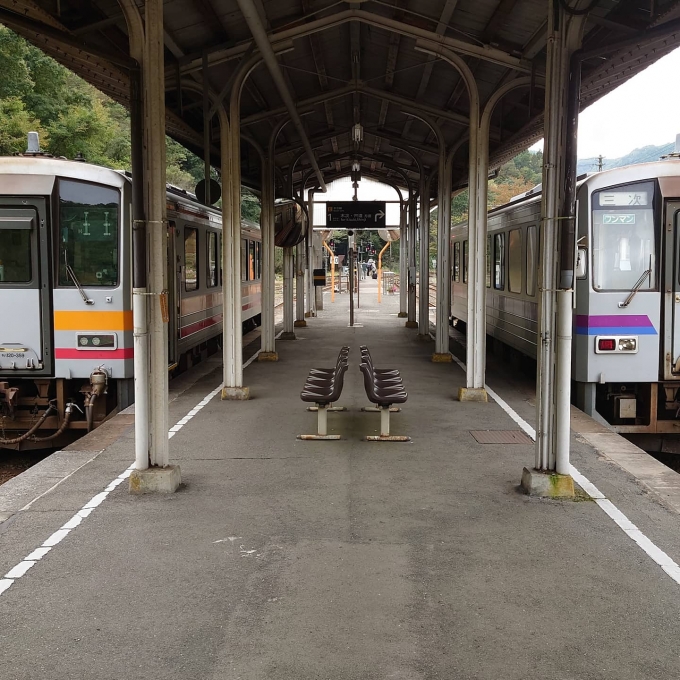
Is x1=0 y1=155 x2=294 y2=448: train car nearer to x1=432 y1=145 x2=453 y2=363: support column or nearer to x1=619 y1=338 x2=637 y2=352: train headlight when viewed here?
x1=619 y1=338 x2=637 y2=352: train headlight

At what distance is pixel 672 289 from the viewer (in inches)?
318

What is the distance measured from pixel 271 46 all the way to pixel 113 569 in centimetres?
602

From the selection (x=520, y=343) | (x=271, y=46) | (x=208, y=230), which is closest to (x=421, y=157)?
(x=208, y=230)

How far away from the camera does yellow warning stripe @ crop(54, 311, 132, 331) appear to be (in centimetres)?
838

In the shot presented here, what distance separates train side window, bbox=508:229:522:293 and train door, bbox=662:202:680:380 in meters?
3.44

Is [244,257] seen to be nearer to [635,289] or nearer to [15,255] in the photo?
[15,255]

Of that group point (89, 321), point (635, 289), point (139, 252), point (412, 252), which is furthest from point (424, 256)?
point (139, 252)

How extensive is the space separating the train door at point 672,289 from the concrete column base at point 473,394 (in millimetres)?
2210

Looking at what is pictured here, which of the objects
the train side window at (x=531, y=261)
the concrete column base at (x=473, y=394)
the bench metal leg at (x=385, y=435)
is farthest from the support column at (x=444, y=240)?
Result: the bench metal leg at (x=385, y=435)

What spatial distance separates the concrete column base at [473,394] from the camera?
9.69 m

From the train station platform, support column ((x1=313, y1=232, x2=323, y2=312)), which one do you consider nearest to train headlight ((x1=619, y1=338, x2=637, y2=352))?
the train station platform

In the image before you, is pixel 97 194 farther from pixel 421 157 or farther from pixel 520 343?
pixel 421 157

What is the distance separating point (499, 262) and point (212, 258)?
4.80m

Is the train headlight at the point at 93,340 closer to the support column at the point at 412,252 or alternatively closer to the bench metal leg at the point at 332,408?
the bench metal leg at the point at 332,408
